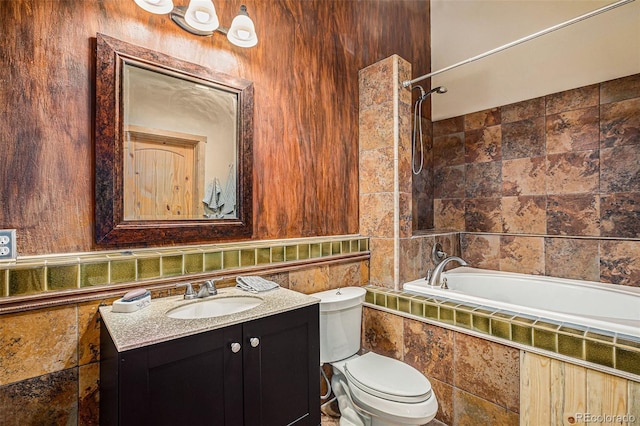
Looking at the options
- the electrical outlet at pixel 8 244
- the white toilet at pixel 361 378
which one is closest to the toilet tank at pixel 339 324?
the white toilet at pixel 361 378

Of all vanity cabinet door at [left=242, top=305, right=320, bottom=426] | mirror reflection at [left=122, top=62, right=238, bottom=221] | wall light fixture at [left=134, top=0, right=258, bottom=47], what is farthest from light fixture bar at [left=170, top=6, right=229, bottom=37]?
vanity cabinet door at [left=242, top=305, right=320, bottom=426]

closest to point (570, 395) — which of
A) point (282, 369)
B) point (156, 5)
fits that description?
point (282, 369)

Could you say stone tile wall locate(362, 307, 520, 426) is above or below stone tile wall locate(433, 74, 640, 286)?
below

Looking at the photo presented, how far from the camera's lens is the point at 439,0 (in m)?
3.15

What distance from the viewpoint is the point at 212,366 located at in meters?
1.05

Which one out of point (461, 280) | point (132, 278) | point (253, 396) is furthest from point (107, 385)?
point (461, 280)

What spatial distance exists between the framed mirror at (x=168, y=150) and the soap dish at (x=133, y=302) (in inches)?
9.2

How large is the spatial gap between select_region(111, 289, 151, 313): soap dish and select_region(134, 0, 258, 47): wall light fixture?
1155 millimetres

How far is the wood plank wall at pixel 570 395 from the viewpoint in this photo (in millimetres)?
1228

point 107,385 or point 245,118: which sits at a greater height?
point 245,118

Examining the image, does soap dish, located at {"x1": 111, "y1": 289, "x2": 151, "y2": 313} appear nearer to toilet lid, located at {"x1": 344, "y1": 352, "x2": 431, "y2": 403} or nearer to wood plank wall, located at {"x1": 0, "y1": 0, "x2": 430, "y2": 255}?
wood plank wall, located at {"x1": 0, "y1": 0, "x2": 430, "y2": 255}

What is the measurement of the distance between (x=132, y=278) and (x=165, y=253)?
16 cm

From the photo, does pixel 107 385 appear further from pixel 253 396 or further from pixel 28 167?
pixel 28 167

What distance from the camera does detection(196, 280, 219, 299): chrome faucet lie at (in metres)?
1.37
